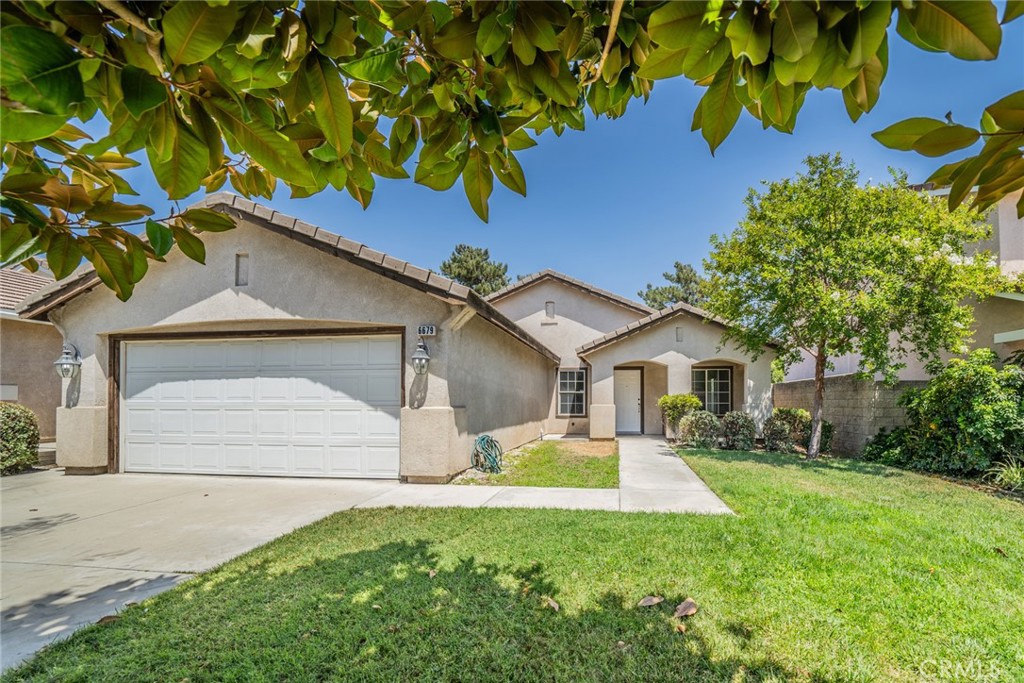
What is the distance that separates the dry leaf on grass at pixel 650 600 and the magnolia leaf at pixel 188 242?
365 cm

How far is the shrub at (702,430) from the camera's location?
14.1 meters

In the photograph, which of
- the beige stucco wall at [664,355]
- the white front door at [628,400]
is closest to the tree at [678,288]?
the white front door at [628,400]

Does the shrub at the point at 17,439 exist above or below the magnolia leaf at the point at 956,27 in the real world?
below

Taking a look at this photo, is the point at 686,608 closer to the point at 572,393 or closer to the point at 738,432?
the point at 738,432

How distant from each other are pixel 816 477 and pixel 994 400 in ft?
11.3

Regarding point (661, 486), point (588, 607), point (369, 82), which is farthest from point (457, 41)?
point (661, 486)

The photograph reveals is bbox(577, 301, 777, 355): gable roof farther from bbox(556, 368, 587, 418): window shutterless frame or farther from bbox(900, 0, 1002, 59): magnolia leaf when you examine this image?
bbox(900, 0, 1002, 59): magnolia leaf

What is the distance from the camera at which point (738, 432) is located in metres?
13.9

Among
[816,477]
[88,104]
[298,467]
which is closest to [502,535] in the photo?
[88,104]

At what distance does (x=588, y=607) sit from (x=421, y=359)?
5.61 meters

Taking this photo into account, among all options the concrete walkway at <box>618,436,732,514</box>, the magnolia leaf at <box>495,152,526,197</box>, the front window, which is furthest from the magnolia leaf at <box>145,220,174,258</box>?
the front window

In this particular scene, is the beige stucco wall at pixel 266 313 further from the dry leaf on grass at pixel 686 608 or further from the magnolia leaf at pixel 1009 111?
the magnolia leaf at pixel 1009 111

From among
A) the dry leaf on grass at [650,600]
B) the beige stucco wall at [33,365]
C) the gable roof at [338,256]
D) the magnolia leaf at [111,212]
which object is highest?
the gable roof at [338,256]

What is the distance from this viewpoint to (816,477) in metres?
9.21
